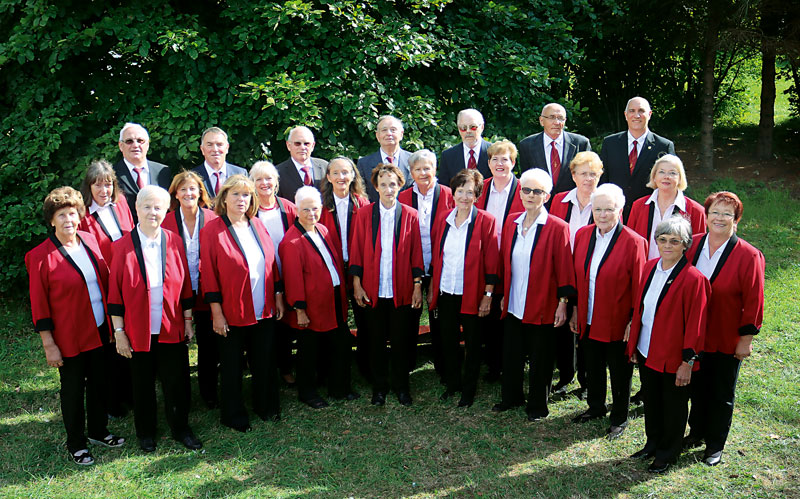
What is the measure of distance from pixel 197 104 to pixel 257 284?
131 inches

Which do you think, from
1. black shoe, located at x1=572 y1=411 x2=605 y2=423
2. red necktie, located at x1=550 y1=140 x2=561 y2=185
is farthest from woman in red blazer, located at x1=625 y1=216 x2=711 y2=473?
red necktie, located at x1=550 y1=140 x2=561 y2=185

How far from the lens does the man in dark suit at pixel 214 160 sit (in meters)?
6.11

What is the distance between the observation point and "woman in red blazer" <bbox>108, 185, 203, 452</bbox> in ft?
16.3

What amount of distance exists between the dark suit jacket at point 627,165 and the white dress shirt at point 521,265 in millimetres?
1353

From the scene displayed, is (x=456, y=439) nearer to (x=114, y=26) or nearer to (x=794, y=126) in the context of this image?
(x=114, y=26)

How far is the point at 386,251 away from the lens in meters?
5.77

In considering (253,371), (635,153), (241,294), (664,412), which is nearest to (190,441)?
(253,371)

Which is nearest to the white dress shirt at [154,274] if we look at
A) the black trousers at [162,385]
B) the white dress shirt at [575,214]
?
Result: the black trousers at [162,385]

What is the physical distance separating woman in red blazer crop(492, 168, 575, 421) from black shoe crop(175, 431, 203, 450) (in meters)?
2.55

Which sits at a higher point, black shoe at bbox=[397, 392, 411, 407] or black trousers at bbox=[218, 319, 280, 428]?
black trousers at bbox=[218, 319, 280, 428]

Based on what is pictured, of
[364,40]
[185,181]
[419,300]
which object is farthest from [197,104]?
[419,300]

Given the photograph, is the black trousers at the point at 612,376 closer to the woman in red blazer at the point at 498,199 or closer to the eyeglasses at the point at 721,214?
the woman in red blazer at the point at 498,199

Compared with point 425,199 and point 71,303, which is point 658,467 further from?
point 71,303

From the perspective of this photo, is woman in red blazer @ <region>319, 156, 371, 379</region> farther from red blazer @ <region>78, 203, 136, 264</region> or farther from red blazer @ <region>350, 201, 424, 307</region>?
red blazer @ <region>78, 203, 136, 264</region>
